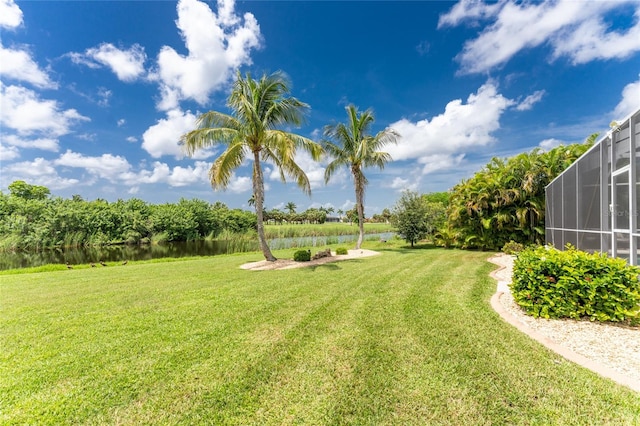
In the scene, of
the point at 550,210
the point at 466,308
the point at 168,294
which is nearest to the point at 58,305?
the point at 168,294

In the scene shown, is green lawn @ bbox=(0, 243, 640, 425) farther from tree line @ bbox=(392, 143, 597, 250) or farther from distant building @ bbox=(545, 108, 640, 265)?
tree line @ bbox=(392, 143, 597, 250)

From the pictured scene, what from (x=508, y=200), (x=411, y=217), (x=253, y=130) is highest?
(x=253, y=130)

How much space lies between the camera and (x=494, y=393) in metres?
2.54

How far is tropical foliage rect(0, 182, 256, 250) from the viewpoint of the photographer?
25.4m

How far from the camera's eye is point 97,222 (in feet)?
99.0

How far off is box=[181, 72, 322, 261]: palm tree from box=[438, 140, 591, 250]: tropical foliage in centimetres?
998

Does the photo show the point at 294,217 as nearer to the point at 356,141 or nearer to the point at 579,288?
the point at 356,141

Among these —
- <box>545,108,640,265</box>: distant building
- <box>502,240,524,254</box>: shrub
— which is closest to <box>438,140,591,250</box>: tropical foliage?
<box>502,240,524,254</box>: shrub

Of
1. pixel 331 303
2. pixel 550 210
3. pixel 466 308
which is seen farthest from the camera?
pixel 550 210

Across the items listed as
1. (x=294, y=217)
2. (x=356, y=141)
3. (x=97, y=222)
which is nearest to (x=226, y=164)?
(x=356, y=141)

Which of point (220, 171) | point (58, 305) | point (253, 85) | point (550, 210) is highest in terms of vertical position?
point (253, 85)

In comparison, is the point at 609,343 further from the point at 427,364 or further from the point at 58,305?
the point at 58,305

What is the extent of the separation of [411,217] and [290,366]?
47.6 ft

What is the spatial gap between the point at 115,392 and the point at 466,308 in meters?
5.38
